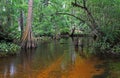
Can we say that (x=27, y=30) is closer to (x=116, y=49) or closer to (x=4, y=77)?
(x=116, y=49)

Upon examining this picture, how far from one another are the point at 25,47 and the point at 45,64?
707cm

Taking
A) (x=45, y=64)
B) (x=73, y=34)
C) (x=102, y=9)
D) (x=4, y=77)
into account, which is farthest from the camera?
(x=73, y=34)

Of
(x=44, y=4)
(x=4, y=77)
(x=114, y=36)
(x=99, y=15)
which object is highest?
(x=44, y=4)

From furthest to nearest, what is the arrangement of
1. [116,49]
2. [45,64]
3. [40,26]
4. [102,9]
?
[40,26], [102,9], [116,49], [45,64]

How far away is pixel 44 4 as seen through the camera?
1400 inches

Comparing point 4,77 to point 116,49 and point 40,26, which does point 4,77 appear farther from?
point 40,26

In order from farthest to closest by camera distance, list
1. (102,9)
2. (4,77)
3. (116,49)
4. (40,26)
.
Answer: (40,26)
(102,9)
(116,49)
(4,77)

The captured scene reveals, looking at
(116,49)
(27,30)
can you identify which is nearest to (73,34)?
(27,30)

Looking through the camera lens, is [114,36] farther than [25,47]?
No

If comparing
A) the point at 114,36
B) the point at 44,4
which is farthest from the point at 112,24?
the point at 44,4

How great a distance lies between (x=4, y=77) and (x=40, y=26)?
898 inches

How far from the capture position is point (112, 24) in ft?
58.5

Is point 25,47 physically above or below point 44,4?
below

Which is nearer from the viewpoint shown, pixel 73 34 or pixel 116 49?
pixel 116 49
